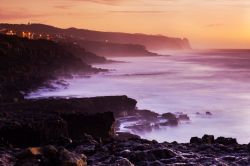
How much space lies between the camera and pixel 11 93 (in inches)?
1585

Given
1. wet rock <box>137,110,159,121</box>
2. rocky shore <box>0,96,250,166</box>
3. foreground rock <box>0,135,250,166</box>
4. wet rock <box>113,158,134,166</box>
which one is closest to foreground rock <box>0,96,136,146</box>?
rocky shore <box>0,96,250,166</box>

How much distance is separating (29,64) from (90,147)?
5152 centimetres

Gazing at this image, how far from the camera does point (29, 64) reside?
2437 inches

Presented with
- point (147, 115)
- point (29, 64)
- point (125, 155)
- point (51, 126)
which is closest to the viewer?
point (125, 155)

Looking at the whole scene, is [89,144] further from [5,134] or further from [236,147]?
[236,147]

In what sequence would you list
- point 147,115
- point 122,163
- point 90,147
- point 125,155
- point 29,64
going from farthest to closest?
1. point 29,64
2. point 147,115
3. point 90,147
4. point 125,155
5. point 122,163

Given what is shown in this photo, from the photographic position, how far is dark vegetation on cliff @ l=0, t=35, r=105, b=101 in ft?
152

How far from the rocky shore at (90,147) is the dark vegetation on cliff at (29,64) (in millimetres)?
19815

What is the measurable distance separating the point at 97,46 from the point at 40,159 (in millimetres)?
182599

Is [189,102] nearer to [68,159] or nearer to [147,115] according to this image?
[147,115]

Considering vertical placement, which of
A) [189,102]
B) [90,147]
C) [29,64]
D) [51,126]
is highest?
[29,64]

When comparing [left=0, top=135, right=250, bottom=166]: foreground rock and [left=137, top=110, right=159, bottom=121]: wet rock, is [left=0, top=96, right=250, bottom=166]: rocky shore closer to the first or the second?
[left=0, top=135, right=250, bottom=166]: foreground rock

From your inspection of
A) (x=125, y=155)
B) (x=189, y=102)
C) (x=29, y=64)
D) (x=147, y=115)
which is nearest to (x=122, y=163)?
(x=125, y=155)

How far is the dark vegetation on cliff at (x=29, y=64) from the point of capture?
4636 centimetres
